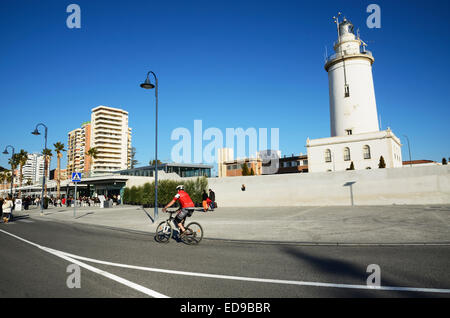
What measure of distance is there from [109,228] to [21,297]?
952 centimetres

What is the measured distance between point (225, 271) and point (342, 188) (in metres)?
18.3

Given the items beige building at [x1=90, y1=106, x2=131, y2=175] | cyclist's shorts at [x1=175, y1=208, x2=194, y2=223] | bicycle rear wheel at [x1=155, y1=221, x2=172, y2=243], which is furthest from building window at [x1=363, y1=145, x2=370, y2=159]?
beige building at [x1=90, y1=106, x2=131, y2=175]

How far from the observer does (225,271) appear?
5.09 metres

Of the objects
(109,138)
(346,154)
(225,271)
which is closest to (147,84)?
(225,271)

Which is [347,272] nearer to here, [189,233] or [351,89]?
[189,233]

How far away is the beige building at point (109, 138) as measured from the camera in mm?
115213

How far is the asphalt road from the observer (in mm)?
4016

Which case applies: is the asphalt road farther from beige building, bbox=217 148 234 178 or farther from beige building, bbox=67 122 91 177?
beige building, bbox=67 122 91 177

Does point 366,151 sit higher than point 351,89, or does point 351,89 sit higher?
point 351,89

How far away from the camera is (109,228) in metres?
13.0

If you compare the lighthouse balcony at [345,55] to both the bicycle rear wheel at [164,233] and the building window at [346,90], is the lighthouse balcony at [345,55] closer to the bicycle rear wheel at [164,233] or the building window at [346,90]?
the building window at [346,90]
